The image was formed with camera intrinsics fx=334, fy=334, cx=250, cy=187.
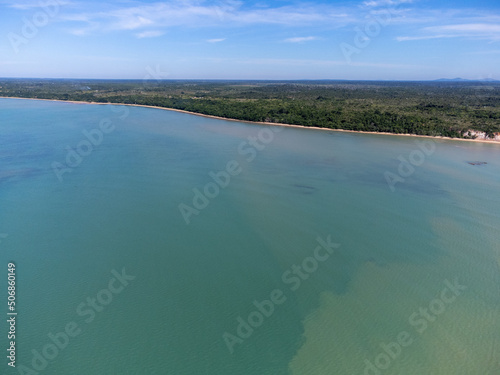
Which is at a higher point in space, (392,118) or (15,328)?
(392,118)

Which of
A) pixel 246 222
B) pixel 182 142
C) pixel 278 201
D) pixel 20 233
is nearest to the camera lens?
pixel 20 233

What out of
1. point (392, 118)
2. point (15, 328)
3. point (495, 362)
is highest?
point (392, 118)

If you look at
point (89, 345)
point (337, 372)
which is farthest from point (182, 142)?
point (337, 372)

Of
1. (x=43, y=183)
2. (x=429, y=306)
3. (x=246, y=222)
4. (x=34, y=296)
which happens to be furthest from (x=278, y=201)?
(x=43, y=183)

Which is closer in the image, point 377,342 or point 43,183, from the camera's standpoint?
point 377,342

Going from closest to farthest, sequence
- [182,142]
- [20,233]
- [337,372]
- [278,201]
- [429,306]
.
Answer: [337,372]
[429,306]
[20,233]
[278,201]
[182,142]

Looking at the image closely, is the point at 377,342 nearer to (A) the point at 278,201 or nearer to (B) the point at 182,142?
(A) the point at 278,201

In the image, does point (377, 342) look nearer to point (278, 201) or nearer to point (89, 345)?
point (89, 345)
